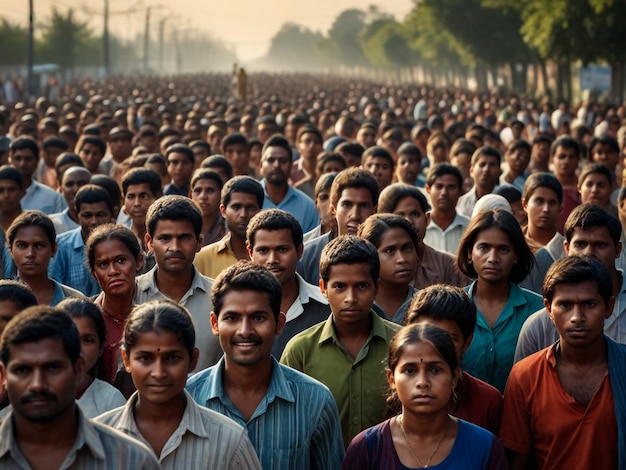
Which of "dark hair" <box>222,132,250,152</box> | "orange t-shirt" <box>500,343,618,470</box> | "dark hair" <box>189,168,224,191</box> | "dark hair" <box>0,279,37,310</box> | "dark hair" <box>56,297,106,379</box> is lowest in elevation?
"orange t-shirt" <box>500,343,618,470</box>

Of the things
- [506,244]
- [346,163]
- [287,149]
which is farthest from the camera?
[346,163]

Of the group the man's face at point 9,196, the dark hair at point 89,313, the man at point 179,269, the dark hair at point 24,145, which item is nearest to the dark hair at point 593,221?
the man at point 179,269

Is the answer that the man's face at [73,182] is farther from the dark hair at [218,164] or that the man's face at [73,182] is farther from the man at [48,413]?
the man at [48,413]

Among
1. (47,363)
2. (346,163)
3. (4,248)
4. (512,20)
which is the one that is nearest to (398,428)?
(47,363)

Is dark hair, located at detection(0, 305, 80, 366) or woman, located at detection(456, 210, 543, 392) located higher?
dark hair, located at detection(0, 305, 80, 366)

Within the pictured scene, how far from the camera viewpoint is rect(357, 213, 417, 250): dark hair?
19.4 feet

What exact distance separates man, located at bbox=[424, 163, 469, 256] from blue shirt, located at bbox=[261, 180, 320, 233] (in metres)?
1.20

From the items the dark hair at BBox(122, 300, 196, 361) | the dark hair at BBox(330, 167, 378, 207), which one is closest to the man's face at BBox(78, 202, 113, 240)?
the dark hair at BBox(330, 167, 378, 207)

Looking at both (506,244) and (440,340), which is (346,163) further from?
(440,340)

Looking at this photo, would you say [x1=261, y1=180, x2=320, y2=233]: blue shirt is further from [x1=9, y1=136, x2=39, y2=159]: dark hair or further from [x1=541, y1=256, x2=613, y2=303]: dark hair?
[x1=541, y1=256, x2=613, y2=303]: dark hair

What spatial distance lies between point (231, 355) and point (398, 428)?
0.70 m

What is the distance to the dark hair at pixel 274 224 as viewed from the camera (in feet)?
19.4

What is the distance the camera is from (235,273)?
4.45 m

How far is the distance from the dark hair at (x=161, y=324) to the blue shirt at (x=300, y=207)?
5.33m
